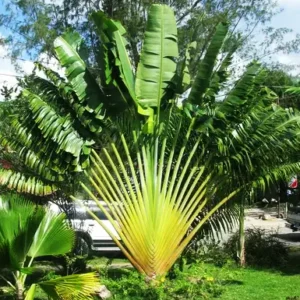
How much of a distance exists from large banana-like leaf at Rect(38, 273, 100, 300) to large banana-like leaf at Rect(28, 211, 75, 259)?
497 millimetres

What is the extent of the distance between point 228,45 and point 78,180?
830 centimetres

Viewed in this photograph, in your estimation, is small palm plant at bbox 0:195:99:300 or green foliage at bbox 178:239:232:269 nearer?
small palm plant at bbox 0:195:99:300

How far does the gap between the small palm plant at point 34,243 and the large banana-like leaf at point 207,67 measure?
448 centimetres

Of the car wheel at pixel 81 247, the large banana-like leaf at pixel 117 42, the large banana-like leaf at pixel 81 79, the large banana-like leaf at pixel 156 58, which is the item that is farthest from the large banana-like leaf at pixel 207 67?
the car wheel at pixel 81 247

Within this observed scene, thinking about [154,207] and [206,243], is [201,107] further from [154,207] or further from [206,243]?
[206,243]

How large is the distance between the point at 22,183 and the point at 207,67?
13.8 ft

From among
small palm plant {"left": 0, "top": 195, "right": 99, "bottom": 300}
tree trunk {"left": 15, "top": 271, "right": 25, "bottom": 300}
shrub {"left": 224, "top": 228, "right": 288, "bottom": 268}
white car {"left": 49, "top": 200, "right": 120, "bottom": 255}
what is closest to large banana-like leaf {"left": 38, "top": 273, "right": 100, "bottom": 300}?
small palm plant {"left": 0, "top": 195, "right": 99, "bottom": 300}

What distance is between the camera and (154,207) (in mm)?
10492

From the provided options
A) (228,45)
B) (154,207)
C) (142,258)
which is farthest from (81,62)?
(228,45)

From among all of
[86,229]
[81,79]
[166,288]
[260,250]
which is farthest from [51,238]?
[260,250]

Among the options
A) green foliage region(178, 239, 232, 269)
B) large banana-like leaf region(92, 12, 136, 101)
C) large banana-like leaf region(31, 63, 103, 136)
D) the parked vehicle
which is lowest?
green foliage region(178, 239, 232, 269)

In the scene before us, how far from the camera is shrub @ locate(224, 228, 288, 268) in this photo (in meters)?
13.4

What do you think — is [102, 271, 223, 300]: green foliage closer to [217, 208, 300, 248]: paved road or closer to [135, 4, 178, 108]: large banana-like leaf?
[135, 4, 178, 108]: large banana-like leaf

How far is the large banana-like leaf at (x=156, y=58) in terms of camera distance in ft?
34.1
